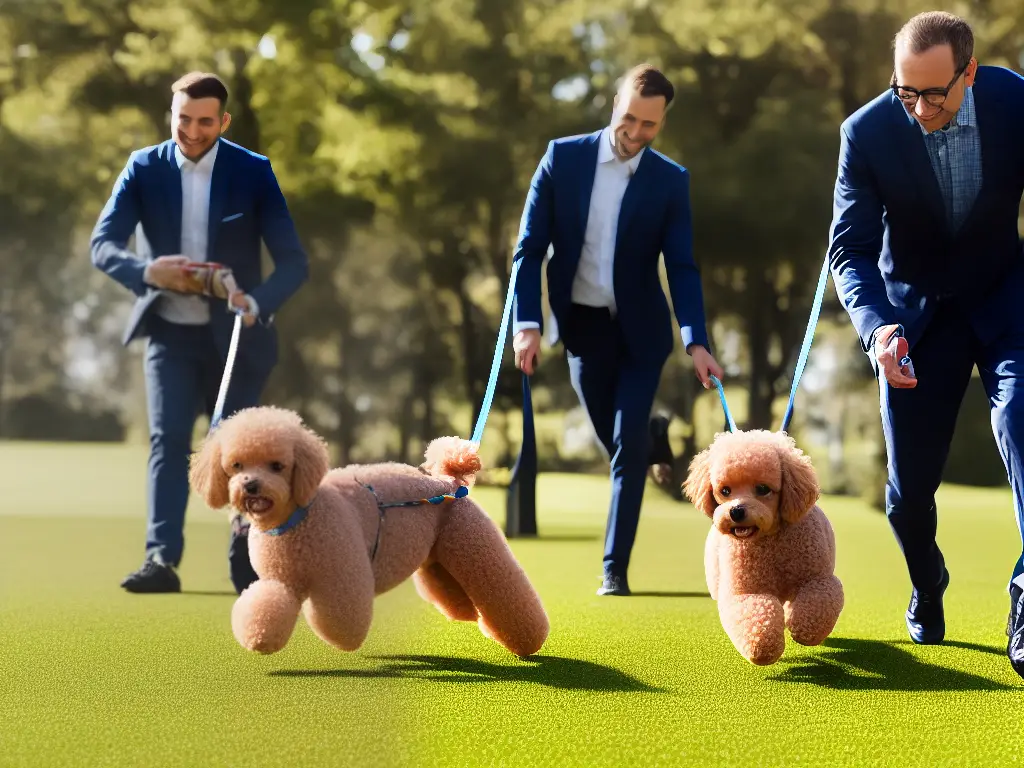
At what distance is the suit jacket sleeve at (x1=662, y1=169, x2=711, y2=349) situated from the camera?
5324 millimetres

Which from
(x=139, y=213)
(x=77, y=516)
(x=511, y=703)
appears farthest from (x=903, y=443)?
(x=77, y=516)

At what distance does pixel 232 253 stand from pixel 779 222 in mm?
10635

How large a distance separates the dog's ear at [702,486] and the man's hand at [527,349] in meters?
1.37

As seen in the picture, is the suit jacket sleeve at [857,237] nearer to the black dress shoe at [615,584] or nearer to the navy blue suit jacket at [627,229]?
the navy blue suit jacket at [627,229]

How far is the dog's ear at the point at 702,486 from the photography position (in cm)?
374

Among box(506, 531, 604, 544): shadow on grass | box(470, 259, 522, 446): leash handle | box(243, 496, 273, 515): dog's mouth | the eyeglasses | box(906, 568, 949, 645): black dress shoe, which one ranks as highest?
the eyeglasses

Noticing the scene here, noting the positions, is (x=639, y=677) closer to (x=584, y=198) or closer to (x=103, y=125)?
(x=584, y=198)

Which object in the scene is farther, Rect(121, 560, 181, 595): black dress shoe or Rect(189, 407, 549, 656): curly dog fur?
Rect(121, 560, 181, 595): black dress shoe

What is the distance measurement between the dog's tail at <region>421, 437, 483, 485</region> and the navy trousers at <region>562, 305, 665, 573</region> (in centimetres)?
173

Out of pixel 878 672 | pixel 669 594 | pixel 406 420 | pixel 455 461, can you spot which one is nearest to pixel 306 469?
pixel 455 461

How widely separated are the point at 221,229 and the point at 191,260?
208 mm

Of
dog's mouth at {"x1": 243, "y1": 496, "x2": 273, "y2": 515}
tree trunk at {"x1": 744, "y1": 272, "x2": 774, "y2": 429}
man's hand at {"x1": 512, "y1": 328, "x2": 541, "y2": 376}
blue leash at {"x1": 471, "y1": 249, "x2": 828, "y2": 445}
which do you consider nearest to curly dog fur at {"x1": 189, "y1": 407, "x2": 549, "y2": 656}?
dog's mouth at {"x1": 243, "y1": 496, "x2": 273, "y2": 515}

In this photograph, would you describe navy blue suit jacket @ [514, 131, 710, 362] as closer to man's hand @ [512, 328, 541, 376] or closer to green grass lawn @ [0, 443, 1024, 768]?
man's hand @ [512, 328, 541, 376]

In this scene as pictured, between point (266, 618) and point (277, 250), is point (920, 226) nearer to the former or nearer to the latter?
point (266, 618)
